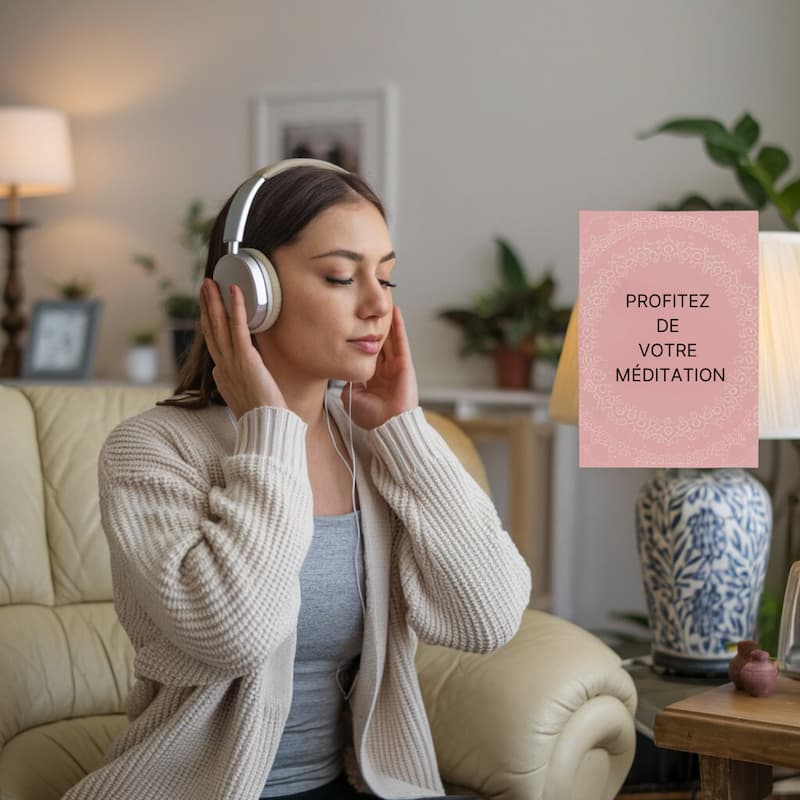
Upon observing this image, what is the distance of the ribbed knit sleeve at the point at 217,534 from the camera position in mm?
1213

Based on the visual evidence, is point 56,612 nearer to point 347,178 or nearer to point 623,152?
point 347,178

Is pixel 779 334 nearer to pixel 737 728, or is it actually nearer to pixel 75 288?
pixel 737 728

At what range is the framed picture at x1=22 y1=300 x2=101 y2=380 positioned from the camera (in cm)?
406

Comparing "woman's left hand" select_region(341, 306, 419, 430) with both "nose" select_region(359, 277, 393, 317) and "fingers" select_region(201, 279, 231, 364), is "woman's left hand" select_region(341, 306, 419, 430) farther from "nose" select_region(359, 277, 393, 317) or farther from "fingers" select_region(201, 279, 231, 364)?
"fingers" select_region(201, 279, 231, 364)

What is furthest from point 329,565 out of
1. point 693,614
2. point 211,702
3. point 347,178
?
point 693,614

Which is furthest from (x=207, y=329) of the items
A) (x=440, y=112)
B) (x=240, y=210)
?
(x=440, y=112)

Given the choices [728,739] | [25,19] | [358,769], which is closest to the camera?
[728,739]

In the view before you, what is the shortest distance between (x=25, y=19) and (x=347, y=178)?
3.32 m

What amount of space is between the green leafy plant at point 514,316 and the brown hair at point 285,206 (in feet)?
6.92

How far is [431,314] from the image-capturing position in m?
3.77

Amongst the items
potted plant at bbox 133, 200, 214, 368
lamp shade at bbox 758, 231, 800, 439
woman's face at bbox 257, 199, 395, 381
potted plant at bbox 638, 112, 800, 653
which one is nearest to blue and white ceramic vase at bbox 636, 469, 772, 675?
lamp shade at bbox 758, 231, 800, 439

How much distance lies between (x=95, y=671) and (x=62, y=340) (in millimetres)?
2428

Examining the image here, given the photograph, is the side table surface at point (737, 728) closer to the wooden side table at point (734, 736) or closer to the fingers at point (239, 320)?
the wooden side table at point (734, 736)

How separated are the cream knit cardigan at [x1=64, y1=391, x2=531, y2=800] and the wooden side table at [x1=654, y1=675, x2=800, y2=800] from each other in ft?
0.89
